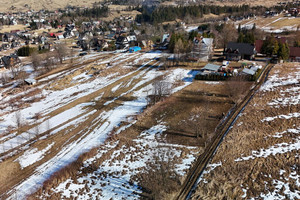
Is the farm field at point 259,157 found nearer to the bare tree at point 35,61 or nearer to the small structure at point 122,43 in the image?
the bare tree at point 35,61

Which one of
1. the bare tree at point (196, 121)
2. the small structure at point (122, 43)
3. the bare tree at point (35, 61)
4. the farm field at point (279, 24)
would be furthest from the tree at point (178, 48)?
the farm field at point (279, 24)

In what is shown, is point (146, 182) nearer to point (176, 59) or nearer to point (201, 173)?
point (201, 173)

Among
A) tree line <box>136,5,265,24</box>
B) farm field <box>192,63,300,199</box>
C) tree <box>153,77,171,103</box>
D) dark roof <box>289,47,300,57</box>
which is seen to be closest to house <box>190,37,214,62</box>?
dark roof <box>289,47,300,57</box>

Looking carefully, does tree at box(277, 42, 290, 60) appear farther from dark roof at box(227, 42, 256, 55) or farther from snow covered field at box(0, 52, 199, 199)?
snow covered field at box(0, 52, 199, 199)

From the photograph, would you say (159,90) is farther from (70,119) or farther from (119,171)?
(119,171)

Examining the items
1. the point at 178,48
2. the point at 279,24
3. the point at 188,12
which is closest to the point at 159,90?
the point at 178,48

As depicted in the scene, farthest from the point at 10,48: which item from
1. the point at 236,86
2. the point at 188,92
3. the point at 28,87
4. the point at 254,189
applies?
the point at 254,189
